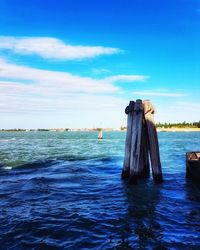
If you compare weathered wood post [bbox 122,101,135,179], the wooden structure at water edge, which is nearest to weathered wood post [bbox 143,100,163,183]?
the wooden structure at water edge

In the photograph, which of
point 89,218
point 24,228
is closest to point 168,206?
point 89,218

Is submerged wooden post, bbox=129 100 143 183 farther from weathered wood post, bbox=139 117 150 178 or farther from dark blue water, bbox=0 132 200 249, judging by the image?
dark blue water, bbox=0 132 200 249

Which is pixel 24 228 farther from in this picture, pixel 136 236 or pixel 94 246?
pixel 136 236

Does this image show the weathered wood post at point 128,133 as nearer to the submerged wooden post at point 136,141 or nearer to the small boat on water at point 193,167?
the submerged wooden post at point 136,141

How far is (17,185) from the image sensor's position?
13930 mm

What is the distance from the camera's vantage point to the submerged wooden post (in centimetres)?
1231

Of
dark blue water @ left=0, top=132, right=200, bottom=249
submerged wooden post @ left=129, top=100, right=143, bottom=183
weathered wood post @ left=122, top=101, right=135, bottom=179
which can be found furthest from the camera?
weathered wood post @ left=122, top=101, right=135, bottom=179

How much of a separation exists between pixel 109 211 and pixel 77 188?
3.86 meters

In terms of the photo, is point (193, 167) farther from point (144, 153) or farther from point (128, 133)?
point (128, 133)

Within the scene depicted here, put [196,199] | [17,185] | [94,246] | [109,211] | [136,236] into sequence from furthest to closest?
[17,185] < [196,199] < [109,211] < [136,236] < [94,246]

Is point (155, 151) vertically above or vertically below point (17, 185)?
above

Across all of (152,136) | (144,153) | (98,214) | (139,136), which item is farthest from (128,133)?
(98,214)

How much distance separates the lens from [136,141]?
12.4 metres

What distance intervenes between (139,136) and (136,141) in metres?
0.21
